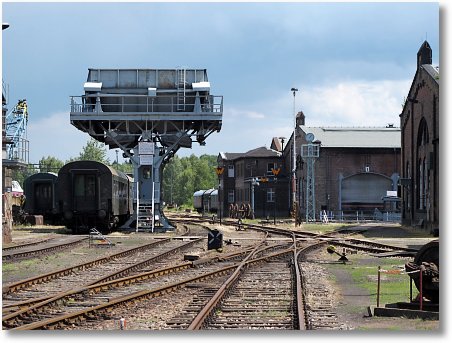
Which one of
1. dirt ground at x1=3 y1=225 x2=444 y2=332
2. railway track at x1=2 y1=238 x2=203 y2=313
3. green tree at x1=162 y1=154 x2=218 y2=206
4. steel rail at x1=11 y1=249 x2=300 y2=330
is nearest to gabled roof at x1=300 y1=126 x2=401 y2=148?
railway track at x1=2 y1=238 x2=203 y2=313

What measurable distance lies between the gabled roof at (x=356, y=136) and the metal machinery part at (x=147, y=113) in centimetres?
2532

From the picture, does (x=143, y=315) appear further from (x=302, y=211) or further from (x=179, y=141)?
(x=302, y=211)

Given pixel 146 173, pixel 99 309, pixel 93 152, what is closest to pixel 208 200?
pixel 93 152

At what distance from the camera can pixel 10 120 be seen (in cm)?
3095

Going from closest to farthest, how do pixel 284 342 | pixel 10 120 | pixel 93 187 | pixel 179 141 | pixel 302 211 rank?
pixel 284 342 → pixel 10 120 → pixel 93 187 → pixel 179 141 → pixel 302 211

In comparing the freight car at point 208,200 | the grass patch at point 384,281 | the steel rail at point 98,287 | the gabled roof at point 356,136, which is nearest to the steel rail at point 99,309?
the steel rail at point 98,287

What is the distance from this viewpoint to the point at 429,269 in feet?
31.8

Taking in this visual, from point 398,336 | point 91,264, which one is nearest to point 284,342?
point 398,336

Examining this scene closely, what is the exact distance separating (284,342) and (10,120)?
25486mm

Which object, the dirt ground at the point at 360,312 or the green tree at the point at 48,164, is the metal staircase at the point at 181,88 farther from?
→ the dirt ground at the point at 360,312

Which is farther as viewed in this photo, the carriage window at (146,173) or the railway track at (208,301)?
the carriage window at (146,173)

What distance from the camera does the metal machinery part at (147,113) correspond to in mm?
37812

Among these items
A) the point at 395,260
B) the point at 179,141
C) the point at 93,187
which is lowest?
the point at 395,260

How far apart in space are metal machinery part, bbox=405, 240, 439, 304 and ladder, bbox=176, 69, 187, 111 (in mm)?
28654
